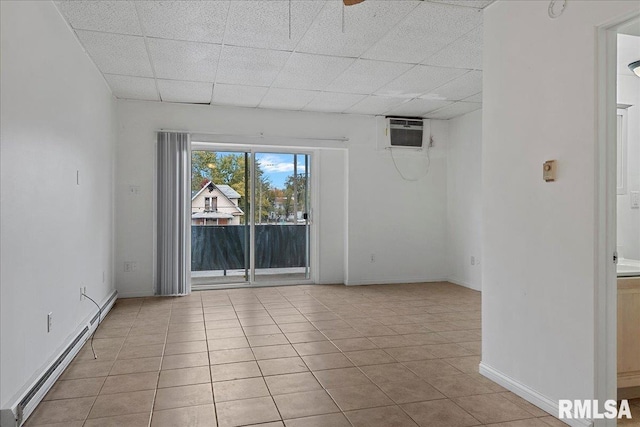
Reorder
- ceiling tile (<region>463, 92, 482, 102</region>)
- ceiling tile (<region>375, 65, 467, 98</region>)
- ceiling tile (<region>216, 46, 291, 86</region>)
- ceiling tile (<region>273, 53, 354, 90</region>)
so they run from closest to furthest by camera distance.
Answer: ceiling tile (<region>216, 46, 291, 86</region>), ceiling tile (<region>273, 53, 354, 90</region>), ceiling tile (<region>375, 65, 467, 98</region>), ceiling tile (<region>463, 92, 482, 102</region>)

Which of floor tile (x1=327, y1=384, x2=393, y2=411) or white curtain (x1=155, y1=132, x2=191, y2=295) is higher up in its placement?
white curtain (x1=155, y1=132, x2=191, y2=295)

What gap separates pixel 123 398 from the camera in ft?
8.29

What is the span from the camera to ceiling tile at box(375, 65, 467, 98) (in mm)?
4219

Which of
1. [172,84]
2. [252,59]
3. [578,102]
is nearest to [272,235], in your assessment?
[172,84]

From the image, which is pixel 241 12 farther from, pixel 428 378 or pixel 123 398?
pixel 428 378

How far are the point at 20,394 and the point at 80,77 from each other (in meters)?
2.55

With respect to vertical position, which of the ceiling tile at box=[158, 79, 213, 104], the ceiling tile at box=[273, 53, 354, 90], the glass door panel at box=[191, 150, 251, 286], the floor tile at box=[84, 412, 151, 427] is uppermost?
the ceiling tile at box=[158, 79, 213, 104]

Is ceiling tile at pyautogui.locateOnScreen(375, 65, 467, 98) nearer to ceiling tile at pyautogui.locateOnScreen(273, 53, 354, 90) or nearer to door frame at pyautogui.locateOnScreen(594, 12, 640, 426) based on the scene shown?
ceiling tile at pyautogui.locateOnScreen(273, 53, 354, 90)

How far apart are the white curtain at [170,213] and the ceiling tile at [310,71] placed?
174 cm

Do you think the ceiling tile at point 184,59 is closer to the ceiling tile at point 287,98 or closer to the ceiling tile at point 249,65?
the ceiling tile at point 249,65

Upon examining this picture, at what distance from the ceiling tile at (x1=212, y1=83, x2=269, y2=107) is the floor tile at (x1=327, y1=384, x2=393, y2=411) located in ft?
11.4

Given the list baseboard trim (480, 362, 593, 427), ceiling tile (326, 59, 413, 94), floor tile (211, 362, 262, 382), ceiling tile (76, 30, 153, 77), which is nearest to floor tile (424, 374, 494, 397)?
baseboard trim (480, 362, 593, 427)

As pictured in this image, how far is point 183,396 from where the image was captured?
2553 mm

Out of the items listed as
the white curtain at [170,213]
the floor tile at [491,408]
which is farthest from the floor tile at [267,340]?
the white curtain at [170,213]
